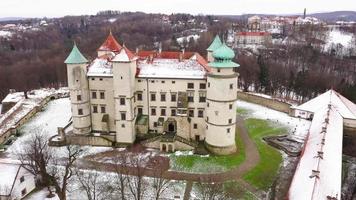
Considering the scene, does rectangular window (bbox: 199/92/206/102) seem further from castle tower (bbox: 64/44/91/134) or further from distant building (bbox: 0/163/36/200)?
distant building (bbox: 0/163/36/200)

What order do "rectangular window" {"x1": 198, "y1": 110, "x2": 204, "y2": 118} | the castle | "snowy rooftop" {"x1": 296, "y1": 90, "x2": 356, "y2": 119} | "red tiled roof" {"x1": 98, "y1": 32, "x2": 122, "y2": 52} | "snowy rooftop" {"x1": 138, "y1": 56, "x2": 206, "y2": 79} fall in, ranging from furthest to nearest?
"red tiled roof" {"x1": 98, "y1": 32, "x2": 122, "y2": 52}, "snowy rooftop" {"x1": 296, "y1": 90, "x2": 356, "y2": 119}, "rectangular window" {"x1": 198, "y1": 110, "x2": 204, "y2": 118}, "snowy rooftop" {"x1": 138, "y1": 56, "x2": 206, "y2": 79}, the castle

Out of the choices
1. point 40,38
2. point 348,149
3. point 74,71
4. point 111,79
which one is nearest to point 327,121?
point 348,149

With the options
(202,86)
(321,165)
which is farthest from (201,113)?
(321,165)

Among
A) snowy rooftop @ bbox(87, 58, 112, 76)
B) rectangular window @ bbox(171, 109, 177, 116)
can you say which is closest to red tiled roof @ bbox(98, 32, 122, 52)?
snowy rooftop @ bbox(87, 58, 112, 76)

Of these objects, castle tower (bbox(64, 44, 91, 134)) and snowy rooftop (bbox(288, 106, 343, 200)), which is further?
castle tower (bbox(64, 44, 91, 134))

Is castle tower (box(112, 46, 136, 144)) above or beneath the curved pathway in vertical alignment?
above

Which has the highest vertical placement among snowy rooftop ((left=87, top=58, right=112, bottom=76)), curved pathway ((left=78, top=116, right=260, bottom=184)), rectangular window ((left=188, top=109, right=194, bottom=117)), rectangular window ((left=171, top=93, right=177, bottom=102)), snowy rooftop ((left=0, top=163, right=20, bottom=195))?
snowy rooftop ((left=87, top=58, right=112, bottom=76))

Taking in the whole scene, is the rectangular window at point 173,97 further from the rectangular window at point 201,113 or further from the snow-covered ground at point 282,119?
the snow-covered ground at point 282,119

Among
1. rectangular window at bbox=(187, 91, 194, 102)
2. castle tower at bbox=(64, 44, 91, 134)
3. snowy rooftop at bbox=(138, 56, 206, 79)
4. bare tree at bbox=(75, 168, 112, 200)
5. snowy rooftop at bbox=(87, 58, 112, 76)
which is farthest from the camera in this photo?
snowy rooftop at bbox=(87, 58, 112, 76)
